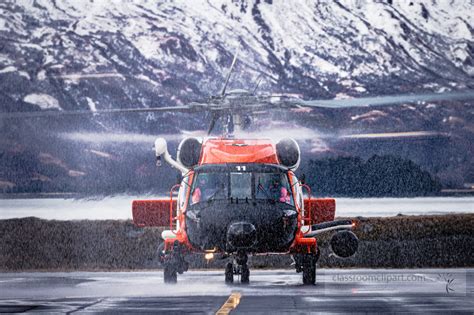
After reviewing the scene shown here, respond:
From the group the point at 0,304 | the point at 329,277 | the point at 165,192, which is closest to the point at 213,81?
the point at 165,192

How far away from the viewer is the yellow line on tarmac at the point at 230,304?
19266mm

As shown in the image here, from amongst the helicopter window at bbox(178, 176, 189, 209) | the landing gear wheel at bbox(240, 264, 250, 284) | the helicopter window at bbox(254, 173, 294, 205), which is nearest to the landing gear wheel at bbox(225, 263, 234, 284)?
the landing gear wheel at bbox(240, 264, 250, 284)

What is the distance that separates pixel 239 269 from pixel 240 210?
1.49m

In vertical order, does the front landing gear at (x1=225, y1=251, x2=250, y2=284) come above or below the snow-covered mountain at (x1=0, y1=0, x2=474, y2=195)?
below

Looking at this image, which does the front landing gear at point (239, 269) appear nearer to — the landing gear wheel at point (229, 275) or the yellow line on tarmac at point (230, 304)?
the landing gear wheel at point (229, 275)

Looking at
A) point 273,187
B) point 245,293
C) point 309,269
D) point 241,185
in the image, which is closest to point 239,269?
point 309,269

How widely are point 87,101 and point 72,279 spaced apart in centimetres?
7886

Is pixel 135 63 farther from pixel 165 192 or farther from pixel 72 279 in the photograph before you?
pixel 72 279

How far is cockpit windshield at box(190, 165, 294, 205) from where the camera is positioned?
25703 millimetres

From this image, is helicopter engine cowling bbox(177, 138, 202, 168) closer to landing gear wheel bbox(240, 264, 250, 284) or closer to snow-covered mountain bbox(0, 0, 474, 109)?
landing gear wheel bbox(240, 264, 250, 284)

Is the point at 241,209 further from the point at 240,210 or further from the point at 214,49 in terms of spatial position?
the point at 214,49

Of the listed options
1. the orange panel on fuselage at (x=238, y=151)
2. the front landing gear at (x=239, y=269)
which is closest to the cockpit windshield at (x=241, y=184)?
the orange panel on fuselage at (x=238, y=151)

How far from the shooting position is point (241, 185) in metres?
25.8

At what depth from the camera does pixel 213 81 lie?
102m
